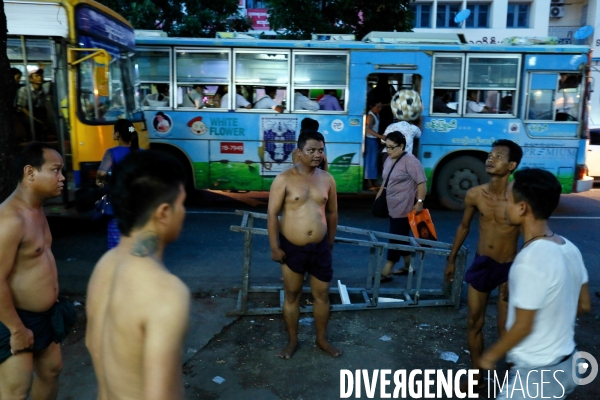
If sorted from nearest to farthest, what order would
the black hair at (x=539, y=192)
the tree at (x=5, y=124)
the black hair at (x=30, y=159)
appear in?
1. the black hair at (x=539, y=192)
2. the black hair at (x=30, y=159)
3. the tree at (x=5, y=124)

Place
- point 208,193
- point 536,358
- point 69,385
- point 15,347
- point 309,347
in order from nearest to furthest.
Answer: point 536,358 < point 15,347 < point 69,385 < point 309,347 < point 208,193

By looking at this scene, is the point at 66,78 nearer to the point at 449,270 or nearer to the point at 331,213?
the point at 331,213

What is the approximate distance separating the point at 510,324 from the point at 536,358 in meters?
0.18

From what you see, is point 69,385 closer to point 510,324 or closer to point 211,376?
point 211,376

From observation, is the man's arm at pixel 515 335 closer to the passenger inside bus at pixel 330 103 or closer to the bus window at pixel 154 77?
the passenger inside bus at pixel 330 103

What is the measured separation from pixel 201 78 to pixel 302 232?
620 centimetres

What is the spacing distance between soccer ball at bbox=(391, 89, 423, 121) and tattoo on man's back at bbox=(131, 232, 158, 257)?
309 inches

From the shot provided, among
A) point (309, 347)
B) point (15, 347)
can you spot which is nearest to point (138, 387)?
point (15, 347)

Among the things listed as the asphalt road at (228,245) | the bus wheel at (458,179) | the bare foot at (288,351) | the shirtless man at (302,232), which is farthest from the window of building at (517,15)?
the bare foot at (288,351)

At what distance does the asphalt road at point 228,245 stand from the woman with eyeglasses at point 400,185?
510 millimetres

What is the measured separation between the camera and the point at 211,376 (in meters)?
3.95

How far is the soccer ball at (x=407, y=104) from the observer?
30.0 ft

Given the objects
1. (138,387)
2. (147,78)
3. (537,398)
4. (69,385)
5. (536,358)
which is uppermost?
(147,78)

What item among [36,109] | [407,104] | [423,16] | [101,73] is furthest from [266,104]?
[423,16]
